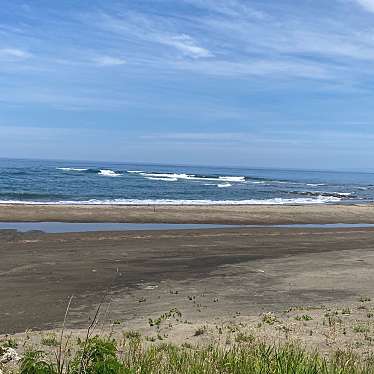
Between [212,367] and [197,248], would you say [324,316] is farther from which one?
[197,248]

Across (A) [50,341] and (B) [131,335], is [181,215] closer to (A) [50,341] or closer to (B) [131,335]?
(B) [131,335]

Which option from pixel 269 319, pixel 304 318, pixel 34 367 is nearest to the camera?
→ pixel 34 367

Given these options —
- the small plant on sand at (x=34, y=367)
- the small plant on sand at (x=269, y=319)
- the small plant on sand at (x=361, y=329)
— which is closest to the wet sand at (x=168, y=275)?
the small plant on sand at (x=269, y=319)

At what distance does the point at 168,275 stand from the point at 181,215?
18.1 meters

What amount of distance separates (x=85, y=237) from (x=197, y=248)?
523cm

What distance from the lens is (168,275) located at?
52.8 ft

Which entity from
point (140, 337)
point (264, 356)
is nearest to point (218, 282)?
point (140, 337)

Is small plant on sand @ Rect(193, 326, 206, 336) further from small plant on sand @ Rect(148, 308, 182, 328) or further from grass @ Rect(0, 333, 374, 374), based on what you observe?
grass @ Rect(0, 333, 374, 374)

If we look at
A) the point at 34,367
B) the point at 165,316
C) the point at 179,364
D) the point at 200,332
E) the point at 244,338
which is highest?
the point at 34,367

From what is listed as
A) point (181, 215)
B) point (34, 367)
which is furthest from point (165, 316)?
point (181, 215)

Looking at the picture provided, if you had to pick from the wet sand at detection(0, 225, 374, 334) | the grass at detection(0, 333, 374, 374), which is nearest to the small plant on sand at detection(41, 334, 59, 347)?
the wet sand at detection(0, 225, 374, 334)

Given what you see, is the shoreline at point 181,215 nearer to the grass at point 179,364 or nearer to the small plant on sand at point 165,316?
the small plant on sand at point 165,316

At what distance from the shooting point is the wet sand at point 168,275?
40.1 ft

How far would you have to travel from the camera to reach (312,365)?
215 inches
